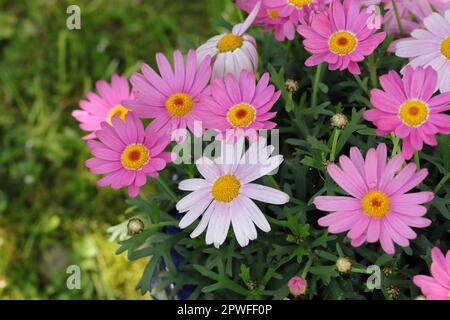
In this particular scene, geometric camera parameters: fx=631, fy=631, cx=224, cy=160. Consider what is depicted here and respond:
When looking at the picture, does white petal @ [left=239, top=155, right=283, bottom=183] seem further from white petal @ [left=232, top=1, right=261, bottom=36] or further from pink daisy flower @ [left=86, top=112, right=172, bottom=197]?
white petal @ [left=232, top=1, right=261, bottom=36]

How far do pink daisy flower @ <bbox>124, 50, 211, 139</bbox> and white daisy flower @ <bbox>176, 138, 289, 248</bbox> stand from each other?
101mm

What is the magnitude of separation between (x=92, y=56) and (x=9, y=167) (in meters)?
0.54

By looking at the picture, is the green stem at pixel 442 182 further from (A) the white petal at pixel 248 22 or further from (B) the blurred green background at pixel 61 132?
(B) the blurred green background at pixel 61 132

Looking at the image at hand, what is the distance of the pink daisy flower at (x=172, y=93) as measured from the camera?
1.28 m

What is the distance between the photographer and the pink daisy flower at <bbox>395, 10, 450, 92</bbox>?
128 cm

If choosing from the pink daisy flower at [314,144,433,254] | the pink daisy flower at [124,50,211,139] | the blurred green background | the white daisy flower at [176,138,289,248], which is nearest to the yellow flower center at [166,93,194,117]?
the pink daisy flower at [124,50,211,139]

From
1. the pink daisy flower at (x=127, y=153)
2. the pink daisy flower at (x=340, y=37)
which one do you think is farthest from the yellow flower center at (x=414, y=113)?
the pink daisy flower at (x=127, y=153)

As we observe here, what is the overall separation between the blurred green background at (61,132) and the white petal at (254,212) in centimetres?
88

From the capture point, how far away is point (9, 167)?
2.30 metres

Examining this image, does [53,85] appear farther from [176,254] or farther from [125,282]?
[176,254]

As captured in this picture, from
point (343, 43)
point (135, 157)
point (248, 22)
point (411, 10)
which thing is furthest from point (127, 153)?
point (411, 10)
